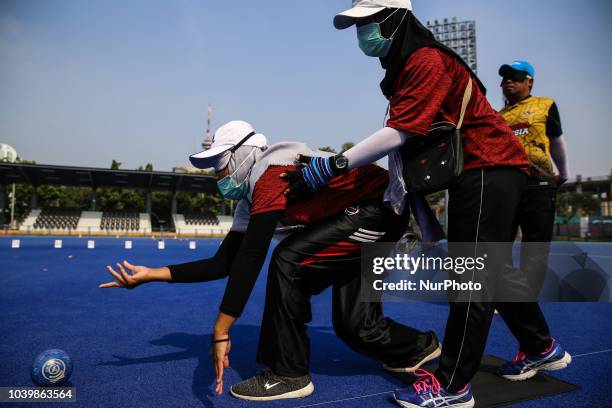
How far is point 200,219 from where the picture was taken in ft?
155

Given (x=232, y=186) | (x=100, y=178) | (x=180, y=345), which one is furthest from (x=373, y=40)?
(x=100, y=178)

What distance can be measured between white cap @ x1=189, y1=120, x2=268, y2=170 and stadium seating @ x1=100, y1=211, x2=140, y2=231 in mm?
43037

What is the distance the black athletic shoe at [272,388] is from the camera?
2301 millimetres

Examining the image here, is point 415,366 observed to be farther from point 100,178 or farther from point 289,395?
point 100,178

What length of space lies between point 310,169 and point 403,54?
29.1 inches

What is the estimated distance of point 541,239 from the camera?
9.49 ft

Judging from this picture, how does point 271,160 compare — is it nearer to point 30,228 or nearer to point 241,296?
point 241,296

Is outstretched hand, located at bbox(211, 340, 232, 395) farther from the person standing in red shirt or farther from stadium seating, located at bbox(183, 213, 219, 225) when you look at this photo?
stadium seating, located at bbox(183, 213, 219, 225)

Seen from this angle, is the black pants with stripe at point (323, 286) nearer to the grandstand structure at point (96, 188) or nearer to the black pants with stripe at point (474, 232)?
the black pants with stripe at point (474, 232)

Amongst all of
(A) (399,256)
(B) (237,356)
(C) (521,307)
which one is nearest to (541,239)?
(C) (521,307)

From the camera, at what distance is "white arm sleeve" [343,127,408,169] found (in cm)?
198

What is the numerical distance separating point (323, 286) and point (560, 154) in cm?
231

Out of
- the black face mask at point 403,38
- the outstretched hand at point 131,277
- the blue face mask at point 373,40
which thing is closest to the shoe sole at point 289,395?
the outstretched hand at point 131,277

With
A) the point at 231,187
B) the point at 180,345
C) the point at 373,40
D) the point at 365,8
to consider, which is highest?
the point at 365,8
